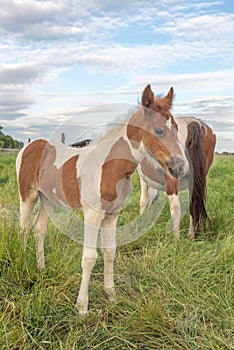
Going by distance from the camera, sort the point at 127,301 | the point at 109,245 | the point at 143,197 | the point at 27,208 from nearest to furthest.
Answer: the point at 127,301 < the point at 109,245 < the point at 27,208 < the point at 143,197

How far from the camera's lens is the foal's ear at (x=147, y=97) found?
257 centimetres

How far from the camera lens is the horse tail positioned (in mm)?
4844

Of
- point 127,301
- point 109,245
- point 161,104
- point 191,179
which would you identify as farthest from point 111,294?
point 191,179

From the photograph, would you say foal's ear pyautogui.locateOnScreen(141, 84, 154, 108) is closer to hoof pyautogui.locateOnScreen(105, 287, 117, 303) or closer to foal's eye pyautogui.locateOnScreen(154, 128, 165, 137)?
foal's eye pyautogui.locateOnScreen(154, 128, 165, 137)

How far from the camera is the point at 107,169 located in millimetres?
2779

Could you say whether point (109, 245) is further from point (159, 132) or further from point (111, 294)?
point (159, 132)

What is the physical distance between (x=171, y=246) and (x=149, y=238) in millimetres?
526

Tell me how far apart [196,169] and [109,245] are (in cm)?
224

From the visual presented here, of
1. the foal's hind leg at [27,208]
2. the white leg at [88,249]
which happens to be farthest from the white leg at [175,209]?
the white leg at [88,249]

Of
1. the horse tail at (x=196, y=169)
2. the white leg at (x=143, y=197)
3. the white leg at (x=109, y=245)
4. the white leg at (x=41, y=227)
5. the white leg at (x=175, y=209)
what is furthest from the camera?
the white leg at (x=143, y=197)

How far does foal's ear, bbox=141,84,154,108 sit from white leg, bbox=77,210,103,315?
80 centimetres

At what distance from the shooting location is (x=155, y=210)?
5418 millimetres

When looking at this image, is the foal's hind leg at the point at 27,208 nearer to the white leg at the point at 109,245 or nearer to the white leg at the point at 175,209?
the white leg at the point at 109,245

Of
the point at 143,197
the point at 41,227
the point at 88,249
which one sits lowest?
the point at 143,197
